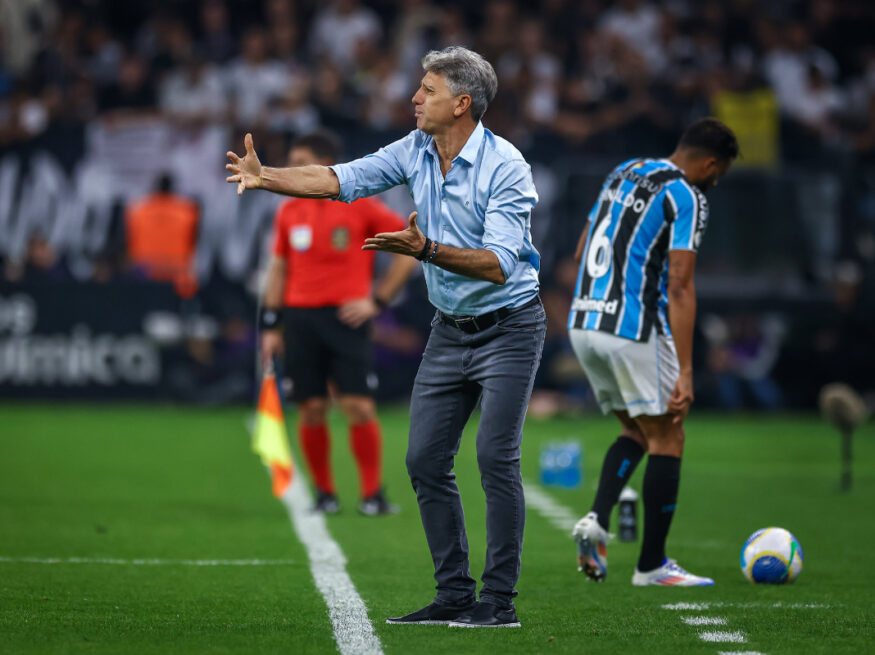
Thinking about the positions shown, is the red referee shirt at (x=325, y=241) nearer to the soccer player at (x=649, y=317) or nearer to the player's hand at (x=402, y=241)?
the soccer player at (x=649, y=317)

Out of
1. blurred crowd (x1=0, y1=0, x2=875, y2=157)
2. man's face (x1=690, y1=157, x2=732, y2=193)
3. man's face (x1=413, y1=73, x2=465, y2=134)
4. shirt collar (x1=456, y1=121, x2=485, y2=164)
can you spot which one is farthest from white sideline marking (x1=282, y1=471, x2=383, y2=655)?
blurred crowd (x1=0, y1=0, x2=875, y2=157)

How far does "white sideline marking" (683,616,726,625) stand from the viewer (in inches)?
234

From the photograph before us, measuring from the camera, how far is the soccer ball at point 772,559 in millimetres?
7035

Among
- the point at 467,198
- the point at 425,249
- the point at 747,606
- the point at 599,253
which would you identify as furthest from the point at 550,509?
the point at 425,249

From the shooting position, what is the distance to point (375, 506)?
9633 millimetres

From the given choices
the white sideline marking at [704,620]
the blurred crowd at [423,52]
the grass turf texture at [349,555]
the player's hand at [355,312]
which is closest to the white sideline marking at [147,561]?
the grass turf texture at [349,555]

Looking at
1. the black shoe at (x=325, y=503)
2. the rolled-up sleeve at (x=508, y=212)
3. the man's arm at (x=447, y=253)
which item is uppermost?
the rolled-up sleeve at (x=508, y=212)

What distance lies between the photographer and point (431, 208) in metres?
5.80

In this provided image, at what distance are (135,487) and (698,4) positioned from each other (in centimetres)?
1276

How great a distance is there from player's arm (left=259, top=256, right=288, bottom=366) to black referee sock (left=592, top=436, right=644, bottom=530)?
10.4ft

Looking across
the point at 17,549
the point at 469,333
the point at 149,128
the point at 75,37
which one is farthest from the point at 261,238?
the point at 469,333

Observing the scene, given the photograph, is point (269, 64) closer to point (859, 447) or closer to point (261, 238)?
point (261, 238)

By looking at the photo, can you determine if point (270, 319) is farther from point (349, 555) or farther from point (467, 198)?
point (467, 198)

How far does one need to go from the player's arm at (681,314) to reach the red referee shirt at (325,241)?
3121 mm
